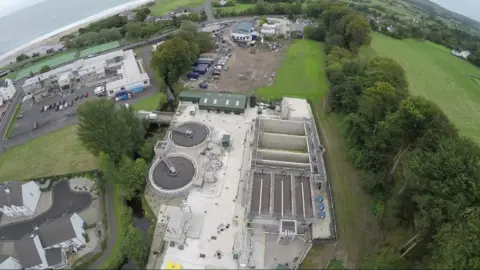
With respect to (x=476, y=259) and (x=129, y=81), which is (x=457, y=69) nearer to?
(x=476, y=259)

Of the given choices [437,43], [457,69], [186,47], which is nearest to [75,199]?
[186,47]

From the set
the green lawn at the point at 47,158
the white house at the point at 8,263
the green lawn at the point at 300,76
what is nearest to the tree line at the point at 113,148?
the green lawn at the point at 47,158

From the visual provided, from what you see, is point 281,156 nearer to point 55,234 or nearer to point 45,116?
point 55,234

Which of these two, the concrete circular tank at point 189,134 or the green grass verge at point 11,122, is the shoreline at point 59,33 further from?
the concrete circular tank at point 189,134

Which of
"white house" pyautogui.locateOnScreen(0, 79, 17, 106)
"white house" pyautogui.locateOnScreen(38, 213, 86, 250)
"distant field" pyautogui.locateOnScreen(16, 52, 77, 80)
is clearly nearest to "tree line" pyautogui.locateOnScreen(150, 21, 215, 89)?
"distant field" pyautogui.locateOnScreen(16, 52, 77, 80)

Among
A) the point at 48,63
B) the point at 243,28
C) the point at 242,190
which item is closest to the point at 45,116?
the point at 48,63
